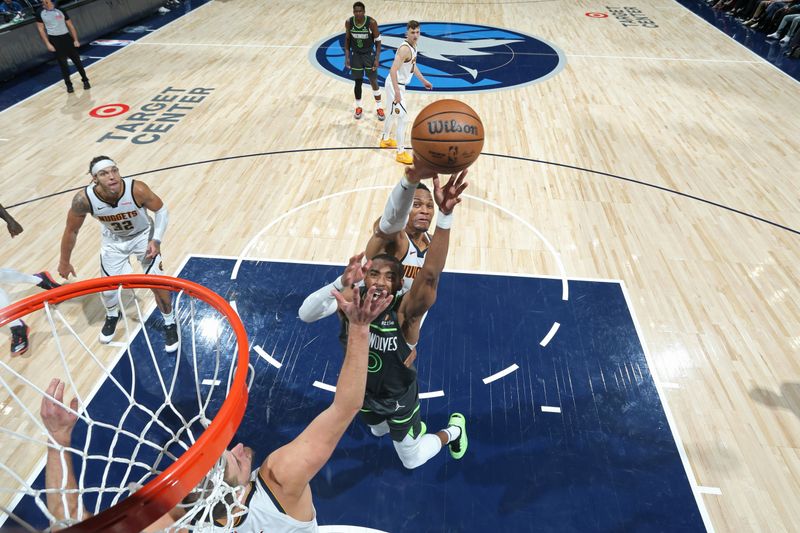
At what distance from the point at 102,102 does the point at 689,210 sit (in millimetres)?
10286

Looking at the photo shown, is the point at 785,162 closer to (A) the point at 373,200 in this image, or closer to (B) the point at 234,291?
(A) the point at 373,200

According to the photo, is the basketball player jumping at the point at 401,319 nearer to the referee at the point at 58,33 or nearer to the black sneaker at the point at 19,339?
the black sneaker at the point at 19,339

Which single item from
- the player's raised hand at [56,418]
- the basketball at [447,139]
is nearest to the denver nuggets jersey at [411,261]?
the basketball at [447,139]

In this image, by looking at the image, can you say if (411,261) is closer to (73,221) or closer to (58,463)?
(58,463)

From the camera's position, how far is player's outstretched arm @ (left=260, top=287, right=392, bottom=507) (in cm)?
182

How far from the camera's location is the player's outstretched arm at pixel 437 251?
2639 millimetres

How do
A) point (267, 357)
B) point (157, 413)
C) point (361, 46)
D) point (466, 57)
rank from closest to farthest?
point (157, 413), point (267, 357), point (361, 46), point (466, 57)

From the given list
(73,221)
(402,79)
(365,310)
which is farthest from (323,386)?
(402,79)

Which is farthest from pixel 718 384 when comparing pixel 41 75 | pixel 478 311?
pixel 41 75

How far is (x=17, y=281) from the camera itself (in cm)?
490

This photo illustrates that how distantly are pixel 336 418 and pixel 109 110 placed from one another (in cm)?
965

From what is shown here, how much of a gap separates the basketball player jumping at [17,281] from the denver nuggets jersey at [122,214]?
106cm

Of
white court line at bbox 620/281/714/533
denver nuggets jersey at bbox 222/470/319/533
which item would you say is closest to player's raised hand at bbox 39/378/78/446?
denver nuggets jersey at bbox 222/470/319/533

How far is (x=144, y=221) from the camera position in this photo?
4.57 meters
